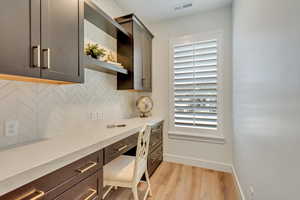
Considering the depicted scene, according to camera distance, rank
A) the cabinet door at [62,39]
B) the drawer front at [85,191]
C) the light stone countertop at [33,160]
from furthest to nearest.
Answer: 1. the cabinet door at [62,39]
2. the drawer front at [85,191]
3. the light stone countertop at [33,160]

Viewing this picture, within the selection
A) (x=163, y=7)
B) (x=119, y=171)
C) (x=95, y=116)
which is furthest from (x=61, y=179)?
(x=163, y=7)

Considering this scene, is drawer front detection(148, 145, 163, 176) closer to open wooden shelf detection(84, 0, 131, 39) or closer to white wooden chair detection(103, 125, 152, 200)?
white wooden chair detection(103, 125, 152, 200)

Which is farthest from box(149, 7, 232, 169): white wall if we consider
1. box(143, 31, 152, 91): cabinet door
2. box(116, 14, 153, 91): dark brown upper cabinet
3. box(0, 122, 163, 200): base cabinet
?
box(0, 122, 163, 200): base cabinet

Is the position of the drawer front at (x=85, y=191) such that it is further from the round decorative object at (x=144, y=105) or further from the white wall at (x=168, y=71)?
the white wall at (x=168, y=71)

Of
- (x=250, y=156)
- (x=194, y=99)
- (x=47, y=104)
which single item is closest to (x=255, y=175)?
(x=250, y=156)

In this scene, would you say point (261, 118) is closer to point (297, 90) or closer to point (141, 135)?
point (297, 90)

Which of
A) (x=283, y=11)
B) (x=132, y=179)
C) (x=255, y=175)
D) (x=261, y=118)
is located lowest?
(x=132, y=179)

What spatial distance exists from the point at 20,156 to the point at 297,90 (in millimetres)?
1599

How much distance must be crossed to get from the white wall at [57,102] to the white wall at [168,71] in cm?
96

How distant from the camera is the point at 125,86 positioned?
2.39 m

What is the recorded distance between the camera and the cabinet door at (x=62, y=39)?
41.9 inches

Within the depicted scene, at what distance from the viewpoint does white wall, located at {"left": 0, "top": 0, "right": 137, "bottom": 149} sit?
1.15 m

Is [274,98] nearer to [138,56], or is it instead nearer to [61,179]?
[61,179]

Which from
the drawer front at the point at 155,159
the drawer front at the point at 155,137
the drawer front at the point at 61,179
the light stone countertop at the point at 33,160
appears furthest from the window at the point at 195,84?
the drawer front at the point at 61,179
